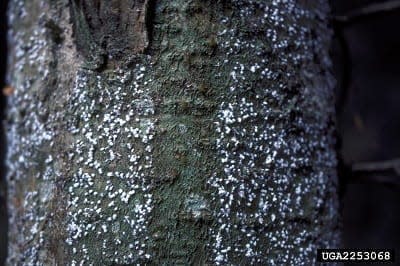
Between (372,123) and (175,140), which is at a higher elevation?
(175,140)

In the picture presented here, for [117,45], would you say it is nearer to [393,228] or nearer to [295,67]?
[295,67]

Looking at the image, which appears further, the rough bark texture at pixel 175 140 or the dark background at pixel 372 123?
the dark background at pixel 372 123

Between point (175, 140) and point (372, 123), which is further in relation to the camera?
point (372, 123)

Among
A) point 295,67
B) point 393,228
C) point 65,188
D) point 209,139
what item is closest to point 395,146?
point 393,228
